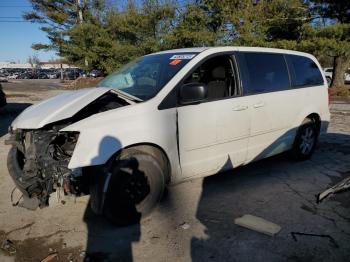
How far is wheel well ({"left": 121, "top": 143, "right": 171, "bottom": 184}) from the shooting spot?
3.60m

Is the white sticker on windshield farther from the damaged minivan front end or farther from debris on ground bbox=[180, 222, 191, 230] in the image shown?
debris on ground bbox=[180, 222, 191, 230]

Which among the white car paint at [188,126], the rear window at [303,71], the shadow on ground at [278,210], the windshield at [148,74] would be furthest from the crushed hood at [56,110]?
the rear window at [303,71]

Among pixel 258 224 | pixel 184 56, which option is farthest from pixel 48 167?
pixel 258 224

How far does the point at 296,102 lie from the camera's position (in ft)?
17.1

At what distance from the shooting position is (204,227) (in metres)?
3.62

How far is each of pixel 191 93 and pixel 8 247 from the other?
7.70 feet

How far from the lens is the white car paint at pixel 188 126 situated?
10.9 feet

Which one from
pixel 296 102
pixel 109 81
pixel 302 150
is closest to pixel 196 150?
pixel 109 81

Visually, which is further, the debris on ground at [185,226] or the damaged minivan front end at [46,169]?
the debris on ground at [185,226]

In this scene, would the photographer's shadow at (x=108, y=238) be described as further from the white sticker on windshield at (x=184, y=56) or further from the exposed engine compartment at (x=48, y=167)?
the white sticker on windshield at (x=184, y=56)

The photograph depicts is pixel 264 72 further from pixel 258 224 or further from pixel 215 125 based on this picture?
pixel 258 224

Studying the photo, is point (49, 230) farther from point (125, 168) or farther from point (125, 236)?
point (125, 168)

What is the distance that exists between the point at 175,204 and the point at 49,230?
144cm

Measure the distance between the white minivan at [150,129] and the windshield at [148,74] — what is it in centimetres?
2
